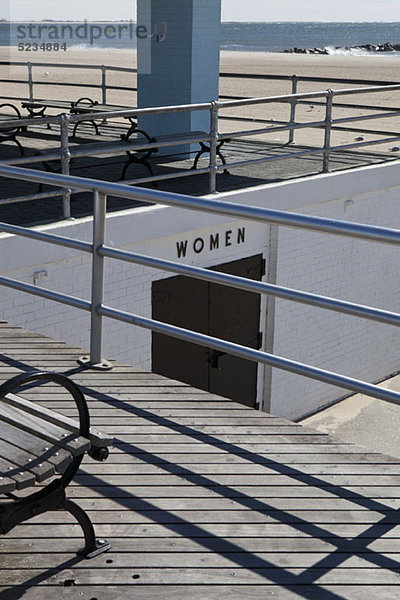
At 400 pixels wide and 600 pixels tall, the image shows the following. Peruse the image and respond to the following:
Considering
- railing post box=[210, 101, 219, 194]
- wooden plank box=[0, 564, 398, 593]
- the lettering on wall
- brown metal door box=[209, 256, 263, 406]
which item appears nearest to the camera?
wooden plank box=[0, 564, 398, 593]

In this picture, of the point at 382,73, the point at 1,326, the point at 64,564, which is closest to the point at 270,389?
the point at 1,326

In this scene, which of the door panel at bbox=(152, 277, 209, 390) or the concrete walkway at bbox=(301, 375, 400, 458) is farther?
the concrete walkway at bbox=(301, 375, 400, 458)

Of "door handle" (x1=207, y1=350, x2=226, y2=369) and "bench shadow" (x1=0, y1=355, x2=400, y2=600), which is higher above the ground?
"bench shadow" (x1=0, y1=355, x2=400, y2=600)

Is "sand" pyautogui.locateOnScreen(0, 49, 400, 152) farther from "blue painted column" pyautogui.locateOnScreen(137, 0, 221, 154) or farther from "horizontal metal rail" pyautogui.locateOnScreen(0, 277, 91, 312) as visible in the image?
"horizontal metal rail" pyautogui.locateOnScreen(0, 277, 91, 312)

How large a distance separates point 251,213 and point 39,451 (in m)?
1.51

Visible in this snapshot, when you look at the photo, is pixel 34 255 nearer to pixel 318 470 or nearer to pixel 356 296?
pixel 318 470

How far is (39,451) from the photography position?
114 inches

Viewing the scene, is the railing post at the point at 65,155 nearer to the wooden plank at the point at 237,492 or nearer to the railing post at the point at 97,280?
the railing post at the point at 97,280

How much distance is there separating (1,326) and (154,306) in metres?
3.75

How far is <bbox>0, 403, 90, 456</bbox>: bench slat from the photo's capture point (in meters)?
2.93

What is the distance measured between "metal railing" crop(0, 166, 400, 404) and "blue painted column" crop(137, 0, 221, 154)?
299 inches

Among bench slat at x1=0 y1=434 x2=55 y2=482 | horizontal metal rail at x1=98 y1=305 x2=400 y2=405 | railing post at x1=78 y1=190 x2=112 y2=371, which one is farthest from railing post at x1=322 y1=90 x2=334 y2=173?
bench slat at x1=0 y1=434 x2=55 y2=482

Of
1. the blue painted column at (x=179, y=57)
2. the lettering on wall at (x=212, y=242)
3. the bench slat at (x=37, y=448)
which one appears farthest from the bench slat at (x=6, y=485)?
the blue painted column at (x=179, y=57)

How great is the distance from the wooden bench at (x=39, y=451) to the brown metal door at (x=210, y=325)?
249 inches
